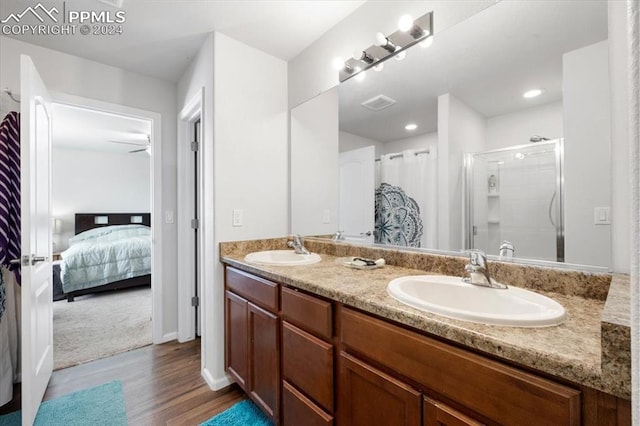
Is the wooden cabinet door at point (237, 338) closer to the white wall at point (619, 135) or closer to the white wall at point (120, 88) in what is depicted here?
the white wall at point (120, 88)

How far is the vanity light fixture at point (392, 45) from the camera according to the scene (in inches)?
56.0

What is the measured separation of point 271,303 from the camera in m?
1.44

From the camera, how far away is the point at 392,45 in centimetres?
154

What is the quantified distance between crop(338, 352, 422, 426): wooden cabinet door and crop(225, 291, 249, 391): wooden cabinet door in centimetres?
78

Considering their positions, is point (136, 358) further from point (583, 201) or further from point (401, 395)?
point (583, 201)

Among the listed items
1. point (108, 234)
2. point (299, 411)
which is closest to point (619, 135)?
point (299, 411)

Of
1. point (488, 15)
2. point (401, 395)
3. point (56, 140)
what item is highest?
point (56, 140)

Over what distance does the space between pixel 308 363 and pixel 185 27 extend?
7.11 ft

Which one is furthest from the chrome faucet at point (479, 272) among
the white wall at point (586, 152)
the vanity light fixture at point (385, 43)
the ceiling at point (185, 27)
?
the ceiling at point (185, 27)

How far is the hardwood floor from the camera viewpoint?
1.66 meters

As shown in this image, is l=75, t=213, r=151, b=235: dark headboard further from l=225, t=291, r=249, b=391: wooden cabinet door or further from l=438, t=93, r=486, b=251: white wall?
l=438, t=93, r=486, b=251: white wall

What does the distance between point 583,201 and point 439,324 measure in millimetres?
760

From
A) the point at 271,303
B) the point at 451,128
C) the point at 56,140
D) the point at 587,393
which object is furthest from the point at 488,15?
the point at 56,140

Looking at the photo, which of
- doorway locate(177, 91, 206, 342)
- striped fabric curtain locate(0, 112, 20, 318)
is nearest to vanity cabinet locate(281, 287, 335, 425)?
doorway locate(177, 91, 206, 342)
